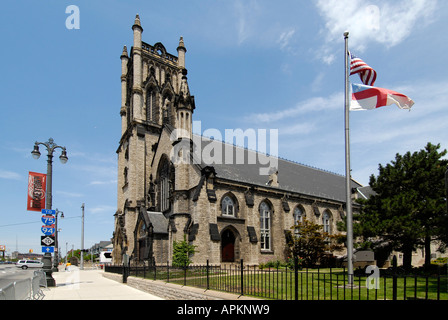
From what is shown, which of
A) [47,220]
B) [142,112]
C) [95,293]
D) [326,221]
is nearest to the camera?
[95,293]

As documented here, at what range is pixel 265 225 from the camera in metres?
32.1

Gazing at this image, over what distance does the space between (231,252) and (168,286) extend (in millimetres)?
14818

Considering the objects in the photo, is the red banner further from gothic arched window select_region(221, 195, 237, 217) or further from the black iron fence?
gothic arched window select_region(221, 195, 237, 217)

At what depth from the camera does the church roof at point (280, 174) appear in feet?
104

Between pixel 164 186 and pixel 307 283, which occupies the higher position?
pixel 164 186

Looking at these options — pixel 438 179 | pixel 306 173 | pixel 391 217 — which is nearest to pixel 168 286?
pixel 391 217

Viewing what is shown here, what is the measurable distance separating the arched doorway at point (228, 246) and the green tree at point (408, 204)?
42.8ft

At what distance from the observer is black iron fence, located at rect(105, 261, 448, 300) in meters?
8.13

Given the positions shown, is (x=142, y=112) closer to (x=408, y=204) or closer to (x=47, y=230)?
(x=47, y=230)

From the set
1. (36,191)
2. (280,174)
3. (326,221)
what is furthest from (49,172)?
(326,221)

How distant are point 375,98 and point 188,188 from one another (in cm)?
1842

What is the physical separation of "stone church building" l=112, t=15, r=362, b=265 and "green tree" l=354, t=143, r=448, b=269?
12545mm
